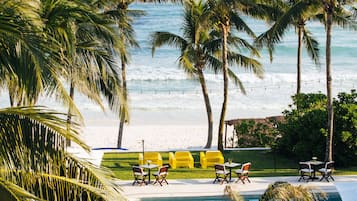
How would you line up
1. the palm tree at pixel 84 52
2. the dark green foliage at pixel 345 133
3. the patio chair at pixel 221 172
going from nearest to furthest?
the palm tree at pixel 84 52 < the patio chair at pixel 221 172 < the dark green foliage at pixel 345 133

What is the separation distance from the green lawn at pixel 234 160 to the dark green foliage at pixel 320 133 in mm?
423

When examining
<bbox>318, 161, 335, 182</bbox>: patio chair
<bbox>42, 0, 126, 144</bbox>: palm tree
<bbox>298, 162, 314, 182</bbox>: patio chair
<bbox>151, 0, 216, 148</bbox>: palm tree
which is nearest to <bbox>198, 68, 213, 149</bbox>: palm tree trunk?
<bbox>151, 0, 216, 148</bbox>: palm tree

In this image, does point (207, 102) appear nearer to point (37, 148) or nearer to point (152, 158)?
point (152, 158)

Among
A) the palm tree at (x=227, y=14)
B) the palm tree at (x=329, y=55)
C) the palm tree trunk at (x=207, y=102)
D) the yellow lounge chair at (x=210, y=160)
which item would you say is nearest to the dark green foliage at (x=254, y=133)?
the palm tree at (x=227, y=14)

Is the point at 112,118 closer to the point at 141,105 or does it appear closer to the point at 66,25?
the point at 141,105

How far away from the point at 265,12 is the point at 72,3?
13.0 m

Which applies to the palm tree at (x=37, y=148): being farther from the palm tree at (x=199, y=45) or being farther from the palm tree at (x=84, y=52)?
the palm tree at (x=199, y=45)

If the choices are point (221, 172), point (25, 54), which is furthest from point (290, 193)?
point (221, 172)

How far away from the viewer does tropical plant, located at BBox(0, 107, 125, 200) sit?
16.9 ft

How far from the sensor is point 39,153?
5258mm

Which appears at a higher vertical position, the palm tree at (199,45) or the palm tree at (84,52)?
the palm tree at (199,45)

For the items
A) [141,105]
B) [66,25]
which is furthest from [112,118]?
[66,25]

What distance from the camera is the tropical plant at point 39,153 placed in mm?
5145

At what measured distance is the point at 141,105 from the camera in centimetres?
3788
